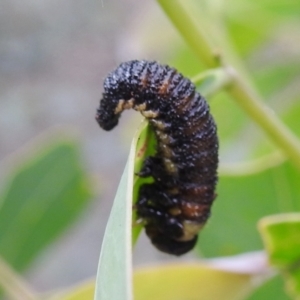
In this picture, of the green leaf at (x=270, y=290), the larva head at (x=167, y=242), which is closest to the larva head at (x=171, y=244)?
the larva head at (x=167, y=242)

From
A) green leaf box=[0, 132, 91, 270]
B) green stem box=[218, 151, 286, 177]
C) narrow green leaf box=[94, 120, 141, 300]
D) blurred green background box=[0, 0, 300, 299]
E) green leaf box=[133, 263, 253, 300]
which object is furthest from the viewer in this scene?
green leaf box=[0, 132, 91, 270]

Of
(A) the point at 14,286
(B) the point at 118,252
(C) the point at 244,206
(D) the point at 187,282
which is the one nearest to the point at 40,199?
(A) the point at 14,286

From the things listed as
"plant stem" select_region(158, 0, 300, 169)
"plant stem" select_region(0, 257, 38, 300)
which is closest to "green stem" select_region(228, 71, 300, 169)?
"plant stem" select_region(158, 0, 300, 169)

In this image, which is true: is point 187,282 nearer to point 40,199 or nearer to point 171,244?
point 171,244

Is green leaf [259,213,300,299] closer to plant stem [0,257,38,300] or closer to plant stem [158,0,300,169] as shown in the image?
plant stem [158,0,300,169]

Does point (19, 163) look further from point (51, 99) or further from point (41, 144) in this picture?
point (51, 99)

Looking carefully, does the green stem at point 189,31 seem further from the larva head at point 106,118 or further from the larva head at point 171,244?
the larva head at point 171,244

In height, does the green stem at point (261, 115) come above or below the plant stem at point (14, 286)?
above
